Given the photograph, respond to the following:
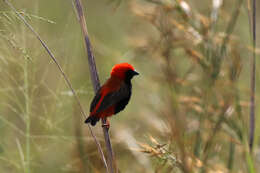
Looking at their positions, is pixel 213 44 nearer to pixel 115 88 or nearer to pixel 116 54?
pixel 115 88

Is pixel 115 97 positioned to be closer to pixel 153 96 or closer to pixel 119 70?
pixel 119 70

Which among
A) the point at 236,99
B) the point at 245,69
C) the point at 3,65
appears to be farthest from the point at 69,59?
the point at 245,69

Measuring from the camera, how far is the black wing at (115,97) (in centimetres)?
220

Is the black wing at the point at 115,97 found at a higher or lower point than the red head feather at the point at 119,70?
lower

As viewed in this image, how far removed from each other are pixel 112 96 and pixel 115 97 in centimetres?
4

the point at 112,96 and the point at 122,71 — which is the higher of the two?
the point at 122,71

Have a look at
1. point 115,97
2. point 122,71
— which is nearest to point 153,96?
point 122,71

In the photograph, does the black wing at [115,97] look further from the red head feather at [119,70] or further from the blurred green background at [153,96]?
the blurred green background at [153,96]

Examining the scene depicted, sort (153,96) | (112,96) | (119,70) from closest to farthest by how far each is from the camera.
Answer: (112,96) → (119,70) → (153,96)

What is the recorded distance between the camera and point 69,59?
2680 mm

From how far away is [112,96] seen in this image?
2.29m

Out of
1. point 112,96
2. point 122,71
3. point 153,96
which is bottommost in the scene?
point 112,96

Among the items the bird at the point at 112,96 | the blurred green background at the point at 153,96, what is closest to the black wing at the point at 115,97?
the bird at the point at 112,96

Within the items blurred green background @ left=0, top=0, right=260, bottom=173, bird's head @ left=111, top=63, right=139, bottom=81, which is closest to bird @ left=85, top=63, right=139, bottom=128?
bird's head @ left=111, top=63, right=139, bottom=81
